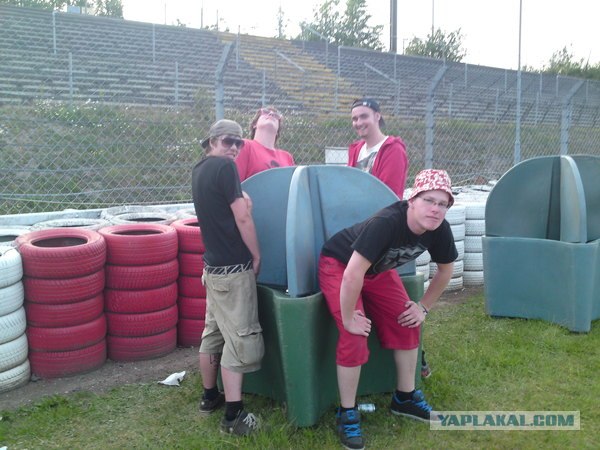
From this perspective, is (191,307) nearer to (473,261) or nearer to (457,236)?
(457,236)

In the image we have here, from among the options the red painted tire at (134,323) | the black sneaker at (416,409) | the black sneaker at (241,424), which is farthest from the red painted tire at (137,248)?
the black sneaker at (416,409)

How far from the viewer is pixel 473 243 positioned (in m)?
6.80

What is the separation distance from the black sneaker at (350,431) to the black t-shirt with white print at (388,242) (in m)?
0.84

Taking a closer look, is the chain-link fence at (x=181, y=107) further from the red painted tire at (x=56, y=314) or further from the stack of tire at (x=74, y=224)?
the red painted tire at (x=56, y=314)

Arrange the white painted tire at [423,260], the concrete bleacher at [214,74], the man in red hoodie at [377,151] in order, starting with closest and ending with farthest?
the man in red hoodie at [377,151], the white painted tire at [423,260], the concrete bleacher at [214,74]

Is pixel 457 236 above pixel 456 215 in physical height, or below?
below

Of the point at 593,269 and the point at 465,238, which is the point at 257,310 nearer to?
the point at 593,269

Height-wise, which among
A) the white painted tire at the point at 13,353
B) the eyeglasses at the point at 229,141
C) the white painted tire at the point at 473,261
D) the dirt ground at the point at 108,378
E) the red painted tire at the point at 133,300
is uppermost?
the eyeglasses at the point at 229,141

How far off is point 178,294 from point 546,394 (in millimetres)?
2961

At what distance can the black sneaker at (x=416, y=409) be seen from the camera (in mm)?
3541

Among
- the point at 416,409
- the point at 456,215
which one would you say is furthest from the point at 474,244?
the point at 416,409

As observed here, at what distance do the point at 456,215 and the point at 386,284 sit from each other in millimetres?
3370

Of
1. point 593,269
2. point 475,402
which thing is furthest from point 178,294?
point 593,269

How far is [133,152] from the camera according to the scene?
10445mm
